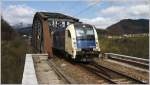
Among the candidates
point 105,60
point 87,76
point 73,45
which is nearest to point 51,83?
point 87,76

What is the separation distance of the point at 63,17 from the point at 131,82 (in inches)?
821

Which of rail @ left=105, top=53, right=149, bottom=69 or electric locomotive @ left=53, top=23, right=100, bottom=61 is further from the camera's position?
electric locomotive @ left=53, top=23, right=100, bottom=61

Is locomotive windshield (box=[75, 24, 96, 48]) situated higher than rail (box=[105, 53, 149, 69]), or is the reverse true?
locomotive windshield (box=[75, 24, 96, 48])

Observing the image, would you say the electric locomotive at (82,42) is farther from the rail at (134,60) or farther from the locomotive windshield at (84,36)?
the rail at (134,60)

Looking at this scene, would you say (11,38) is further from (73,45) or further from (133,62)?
(133,62)

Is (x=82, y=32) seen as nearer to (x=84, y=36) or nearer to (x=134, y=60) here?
(x=84, y=36)

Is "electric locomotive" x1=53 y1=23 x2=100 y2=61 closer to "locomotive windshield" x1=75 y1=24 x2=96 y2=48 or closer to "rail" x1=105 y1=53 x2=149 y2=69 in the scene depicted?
"locomotive windshield" x1=75 y1=24 x2=96 y2=48

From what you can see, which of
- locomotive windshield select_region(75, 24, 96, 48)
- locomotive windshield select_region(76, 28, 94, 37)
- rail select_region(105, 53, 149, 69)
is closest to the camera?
rail select_region(105, 53, 149, 69)

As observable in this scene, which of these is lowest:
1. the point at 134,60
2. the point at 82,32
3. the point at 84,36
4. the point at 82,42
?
the point at 134,60

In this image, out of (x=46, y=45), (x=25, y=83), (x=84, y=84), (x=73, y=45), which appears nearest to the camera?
(x=25, y=83)

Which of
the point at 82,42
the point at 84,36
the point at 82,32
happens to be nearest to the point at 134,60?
the point at 82,42

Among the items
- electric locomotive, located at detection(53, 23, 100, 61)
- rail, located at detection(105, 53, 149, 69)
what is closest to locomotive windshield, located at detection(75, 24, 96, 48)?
electric locomotive, located at detection(53, 23, 100, 61)

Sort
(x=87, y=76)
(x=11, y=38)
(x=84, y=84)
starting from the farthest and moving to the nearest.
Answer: (x=11, y=38)
(x=87, y=76)
(x=84, y=84)

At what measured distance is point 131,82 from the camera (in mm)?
13266
